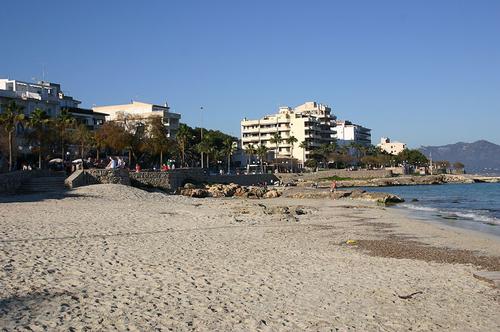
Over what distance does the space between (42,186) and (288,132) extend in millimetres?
118476

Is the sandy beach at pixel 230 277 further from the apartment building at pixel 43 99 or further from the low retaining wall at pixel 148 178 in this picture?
the apartment building at pixel 43 99

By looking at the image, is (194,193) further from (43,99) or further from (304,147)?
(304,147)

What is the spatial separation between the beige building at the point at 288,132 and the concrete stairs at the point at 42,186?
4231 inches

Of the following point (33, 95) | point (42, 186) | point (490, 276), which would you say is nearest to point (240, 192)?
point (42, 186)

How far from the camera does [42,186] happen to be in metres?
39.0

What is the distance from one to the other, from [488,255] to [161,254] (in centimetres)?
1098

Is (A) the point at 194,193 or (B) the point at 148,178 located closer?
(A) the point at 194,193

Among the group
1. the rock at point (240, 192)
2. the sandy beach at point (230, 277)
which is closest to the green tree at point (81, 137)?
the rock at point (240, 192)

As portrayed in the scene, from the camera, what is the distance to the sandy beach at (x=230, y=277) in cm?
922

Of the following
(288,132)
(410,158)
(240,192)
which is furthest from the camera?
(410,158)

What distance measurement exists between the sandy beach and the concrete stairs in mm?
14875

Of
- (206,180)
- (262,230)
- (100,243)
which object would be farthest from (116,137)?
(100,243)

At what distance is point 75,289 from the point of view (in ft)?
34.4

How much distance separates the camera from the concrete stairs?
1463 inches
